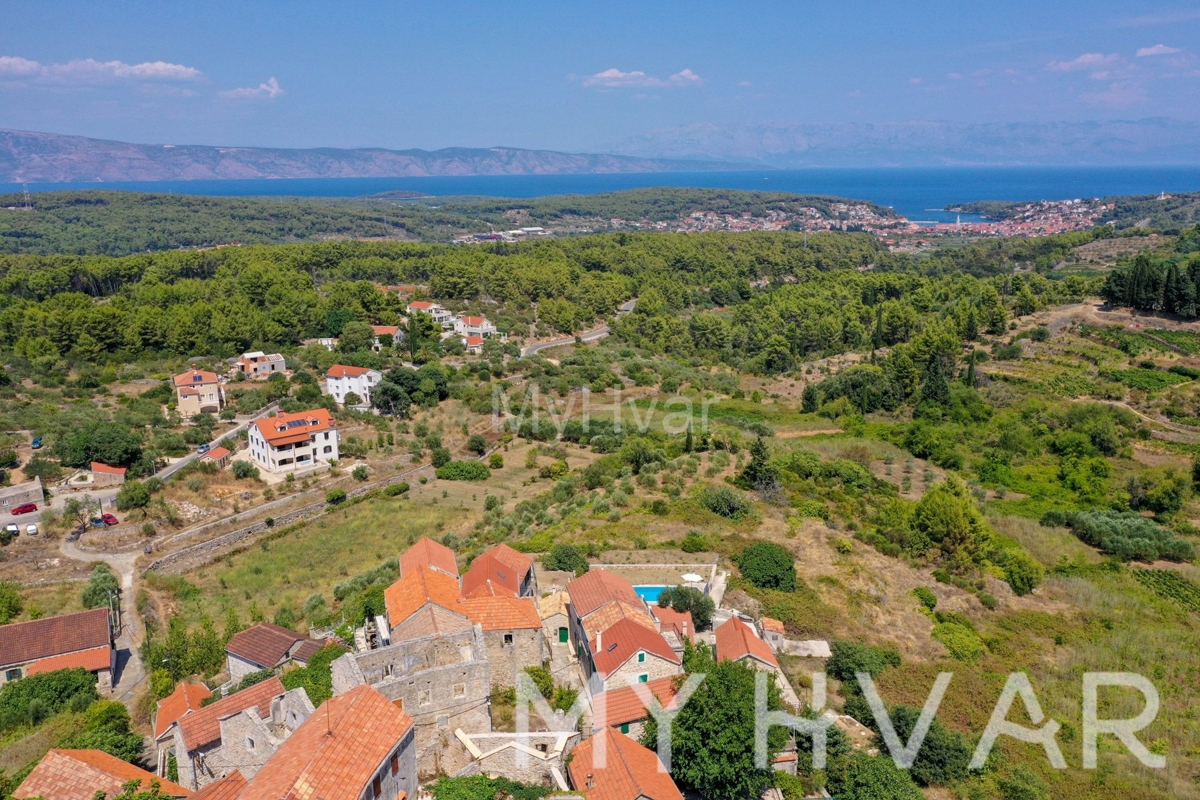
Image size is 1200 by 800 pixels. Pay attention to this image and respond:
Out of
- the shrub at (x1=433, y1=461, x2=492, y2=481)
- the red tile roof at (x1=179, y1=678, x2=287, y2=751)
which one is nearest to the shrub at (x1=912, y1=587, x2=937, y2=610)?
the red tile roof at (x1=179, y1=678, x2=287, y2=751)

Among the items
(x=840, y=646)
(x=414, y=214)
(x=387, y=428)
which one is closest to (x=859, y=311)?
(x=387, y=428)

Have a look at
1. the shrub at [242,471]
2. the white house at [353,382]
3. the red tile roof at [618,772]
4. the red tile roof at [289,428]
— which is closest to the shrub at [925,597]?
the red tile roof at [618,772]

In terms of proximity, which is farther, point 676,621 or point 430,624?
point 676,621

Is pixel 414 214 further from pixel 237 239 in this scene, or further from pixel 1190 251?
pixel 1190 251

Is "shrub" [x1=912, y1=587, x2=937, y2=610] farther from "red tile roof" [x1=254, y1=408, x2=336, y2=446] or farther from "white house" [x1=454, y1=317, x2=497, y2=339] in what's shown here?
"white house" [x1=454, y1=317, x2=497, y2=339]

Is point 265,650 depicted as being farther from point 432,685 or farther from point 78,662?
point 432,685

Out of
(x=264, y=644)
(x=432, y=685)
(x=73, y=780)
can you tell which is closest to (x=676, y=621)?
(x=432, y=685)
